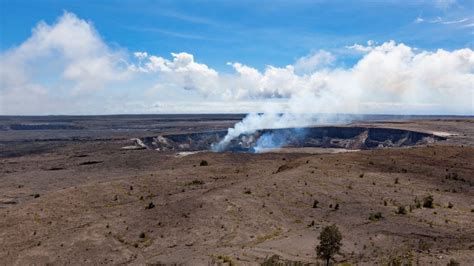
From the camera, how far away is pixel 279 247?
31.9m

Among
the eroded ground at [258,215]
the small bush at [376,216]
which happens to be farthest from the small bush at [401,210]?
the small bush at [376,216]

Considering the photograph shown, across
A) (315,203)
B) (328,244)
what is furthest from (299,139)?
(328,244)

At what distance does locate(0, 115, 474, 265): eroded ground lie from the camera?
31234 mm

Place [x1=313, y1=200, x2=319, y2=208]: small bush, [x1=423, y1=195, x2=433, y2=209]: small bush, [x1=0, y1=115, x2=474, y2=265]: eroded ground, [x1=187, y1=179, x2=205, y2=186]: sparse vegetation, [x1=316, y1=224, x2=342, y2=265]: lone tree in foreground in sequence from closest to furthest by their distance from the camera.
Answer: [x1=316, y1=224, x2=342, y2=265]: lone tree in foreground < [x1=0, y1=115, x2=474, y2=265]: eroded ground < [x1=423, y1=195, x2=433, y2=209]: small bush < [x1=313, y1=200, x2=319, y2=208]: small bush < [x1=187, y1=179, x2=205, y2=186]: sparse vegetation

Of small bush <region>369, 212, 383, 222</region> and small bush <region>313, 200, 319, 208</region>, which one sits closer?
small bush <region>369, 212, 383, 222</region>

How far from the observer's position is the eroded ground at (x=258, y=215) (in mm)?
31234

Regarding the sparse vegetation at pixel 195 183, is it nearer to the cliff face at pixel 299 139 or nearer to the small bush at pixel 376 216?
the small bush at pixel 376 216

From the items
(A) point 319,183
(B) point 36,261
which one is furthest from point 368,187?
(B) point 36,261

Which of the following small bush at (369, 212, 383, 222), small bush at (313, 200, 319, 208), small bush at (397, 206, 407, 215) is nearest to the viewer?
small bush at (369, 212, 383, 222)

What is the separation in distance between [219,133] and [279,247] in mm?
139868

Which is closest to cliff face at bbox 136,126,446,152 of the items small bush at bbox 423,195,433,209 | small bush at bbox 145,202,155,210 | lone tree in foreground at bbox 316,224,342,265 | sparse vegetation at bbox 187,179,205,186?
sparse vegetation at bbox 187,179,205,186

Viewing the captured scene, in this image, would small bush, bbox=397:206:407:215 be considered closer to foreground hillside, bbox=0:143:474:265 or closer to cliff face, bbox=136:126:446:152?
foreground hillside, bbox=0:143:474:265

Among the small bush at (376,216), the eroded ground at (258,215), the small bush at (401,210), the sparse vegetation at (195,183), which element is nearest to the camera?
the eroded ground at (258,215)

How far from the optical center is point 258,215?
132ft
